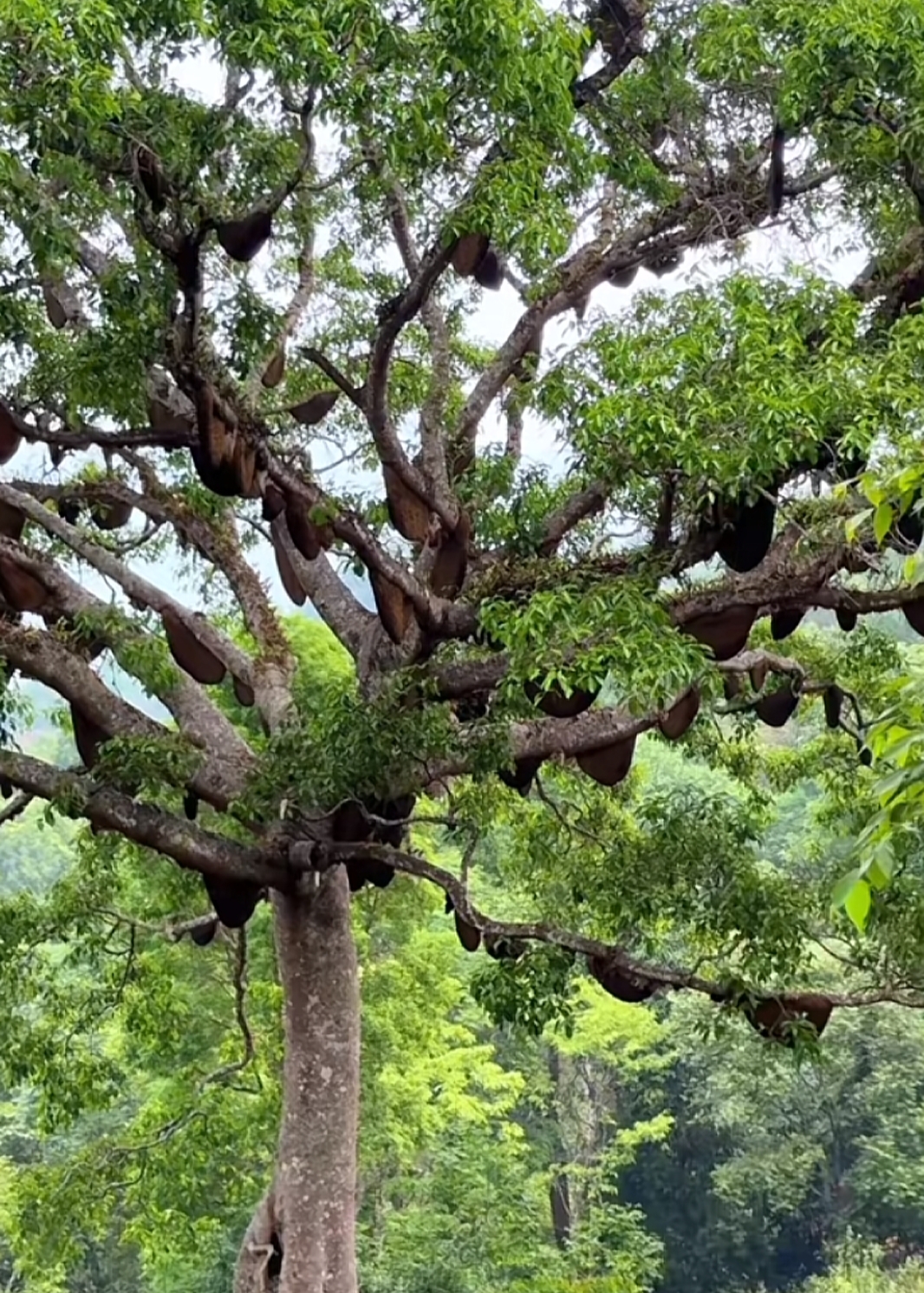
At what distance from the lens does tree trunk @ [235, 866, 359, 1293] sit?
16.0ft

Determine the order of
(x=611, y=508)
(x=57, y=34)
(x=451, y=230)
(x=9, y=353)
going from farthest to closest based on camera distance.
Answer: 1. (x=611, y=508)
2. (x=9, y=353)
3. (x=451, y=230)
4. (x=57, y=34)

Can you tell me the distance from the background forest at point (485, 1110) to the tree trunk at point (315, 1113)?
0.80 metres

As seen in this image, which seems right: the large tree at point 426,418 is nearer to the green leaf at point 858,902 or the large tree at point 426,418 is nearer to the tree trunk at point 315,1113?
the tree trunk at point 315,1113

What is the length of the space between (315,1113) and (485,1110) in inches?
221

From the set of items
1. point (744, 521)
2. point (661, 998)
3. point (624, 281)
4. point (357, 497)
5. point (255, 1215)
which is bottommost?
point (255, 1215)

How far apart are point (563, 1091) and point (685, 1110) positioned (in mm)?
2324

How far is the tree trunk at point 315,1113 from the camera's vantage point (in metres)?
4.88

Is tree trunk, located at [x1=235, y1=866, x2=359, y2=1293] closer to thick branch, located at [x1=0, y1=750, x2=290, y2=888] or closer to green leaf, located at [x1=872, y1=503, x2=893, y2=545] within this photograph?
thick branch, located at [x1=0, y1=750, x2=290, y2=888]

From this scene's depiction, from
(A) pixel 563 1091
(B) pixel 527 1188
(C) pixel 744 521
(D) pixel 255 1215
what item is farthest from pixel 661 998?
(C) pixel 744 521

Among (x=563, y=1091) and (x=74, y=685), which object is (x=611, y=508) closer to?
(x=74, y=685)

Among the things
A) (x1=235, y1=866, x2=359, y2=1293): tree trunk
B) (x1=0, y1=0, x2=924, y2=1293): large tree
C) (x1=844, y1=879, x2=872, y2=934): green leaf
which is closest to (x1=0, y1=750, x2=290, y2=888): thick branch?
(x1=0, y1=0, x2=924, y2=1293): large tree

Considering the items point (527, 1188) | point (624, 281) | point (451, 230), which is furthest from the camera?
point (527, 1188)

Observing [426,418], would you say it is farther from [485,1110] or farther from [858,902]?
[485,1110]

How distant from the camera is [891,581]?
13.6 ft
